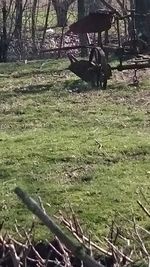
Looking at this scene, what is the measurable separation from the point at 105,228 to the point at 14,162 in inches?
60.1

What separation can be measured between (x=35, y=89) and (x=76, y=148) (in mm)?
2973

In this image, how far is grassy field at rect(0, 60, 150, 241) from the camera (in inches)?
204

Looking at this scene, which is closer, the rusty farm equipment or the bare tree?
→ the rusty farm equipment

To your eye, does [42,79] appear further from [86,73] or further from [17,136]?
[17,136]

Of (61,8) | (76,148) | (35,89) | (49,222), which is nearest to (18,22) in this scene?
(61,8)

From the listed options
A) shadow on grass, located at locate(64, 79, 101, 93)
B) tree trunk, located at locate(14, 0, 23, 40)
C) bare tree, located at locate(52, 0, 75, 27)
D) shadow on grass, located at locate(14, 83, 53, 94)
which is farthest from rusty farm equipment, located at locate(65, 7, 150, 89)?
bare tree, located at locate(52, 0, 75, 27)

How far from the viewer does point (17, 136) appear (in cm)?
712

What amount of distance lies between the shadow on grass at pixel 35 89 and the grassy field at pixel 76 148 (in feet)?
0.04

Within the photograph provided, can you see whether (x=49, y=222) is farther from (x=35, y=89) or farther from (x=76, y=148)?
(x=35, y=89)

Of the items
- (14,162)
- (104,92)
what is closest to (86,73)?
(104,92)

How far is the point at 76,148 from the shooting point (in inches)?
255

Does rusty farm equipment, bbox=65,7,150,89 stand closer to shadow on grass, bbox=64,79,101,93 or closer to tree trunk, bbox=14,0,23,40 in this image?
shadow on grass, bbox=64,79,101,93

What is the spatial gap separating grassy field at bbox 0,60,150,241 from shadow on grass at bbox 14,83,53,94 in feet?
0.04

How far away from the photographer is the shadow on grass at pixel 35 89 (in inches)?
363
